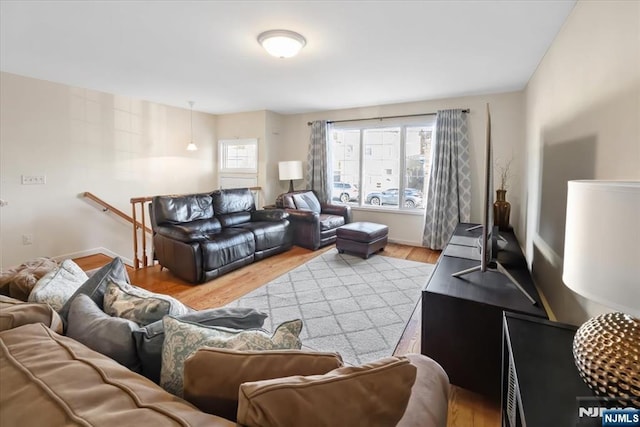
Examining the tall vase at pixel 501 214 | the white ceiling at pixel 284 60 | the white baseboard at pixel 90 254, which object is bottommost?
the white baseboard at pixel 90 254

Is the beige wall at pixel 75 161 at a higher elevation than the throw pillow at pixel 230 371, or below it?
higher

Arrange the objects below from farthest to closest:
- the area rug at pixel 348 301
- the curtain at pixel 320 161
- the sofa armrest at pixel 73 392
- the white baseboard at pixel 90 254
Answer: the curtain at pixel 320 161
the white baseboard at pixel 90 254
the area rug at pixel 348 301
the sofa armrest at pixel 73 392

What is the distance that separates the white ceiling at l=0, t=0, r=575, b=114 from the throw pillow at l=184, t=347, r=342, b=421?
227cm

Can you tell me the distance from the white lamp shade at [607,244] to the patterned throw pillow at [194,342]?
813 millimetres

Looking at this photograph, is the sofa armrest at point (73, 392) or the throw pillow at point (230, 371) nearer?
the sofa armrest at point (73, 392)

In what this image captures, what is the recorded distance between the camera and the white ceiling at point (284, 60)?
219cm

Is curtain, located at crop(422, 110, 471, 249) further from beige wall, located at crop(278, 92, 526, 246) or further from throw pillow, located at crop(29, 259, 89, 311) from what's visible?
throw pillow, located at crop(29, 259, 89, 311)

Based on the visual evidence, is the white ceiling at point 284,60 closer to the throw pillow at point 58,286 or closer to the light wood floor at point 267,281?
the throw pillow at point 58,286

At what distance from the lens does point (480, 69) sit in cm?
342

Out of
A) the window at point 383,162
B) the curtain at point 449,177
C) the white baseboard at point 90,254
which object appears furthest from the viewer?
the window at point 383,162

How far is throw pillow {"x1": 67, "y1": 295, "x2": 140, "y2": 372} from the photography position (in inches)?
35.6

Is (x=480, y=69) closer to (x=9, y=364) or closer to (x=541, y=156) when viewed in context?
(x=541, y=156)

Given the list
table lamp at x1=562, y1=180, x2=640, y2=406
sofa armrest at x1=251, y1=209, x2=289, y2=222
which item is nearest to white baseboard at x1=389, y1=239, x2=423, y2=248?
sofa armrest at x1=251, y1=209, x2=289, y2=222

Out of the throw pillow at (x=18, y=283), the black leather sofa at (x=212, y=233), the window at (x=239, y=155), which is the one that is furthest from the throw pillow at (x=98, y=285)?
the window at (x=239, y=155)
